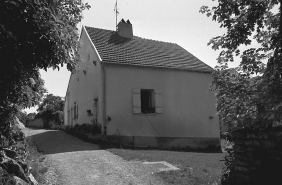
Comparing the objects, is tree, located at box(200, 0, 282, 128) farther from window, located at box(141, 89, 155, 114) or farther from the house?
window, located at box(141, 89, 155, 114)

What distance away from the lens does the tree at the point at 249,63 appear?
2615mm

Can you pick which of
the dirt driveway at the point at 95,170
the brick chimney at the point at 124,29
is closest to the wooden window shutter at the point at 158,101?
the brick chimney at the point at 124,29

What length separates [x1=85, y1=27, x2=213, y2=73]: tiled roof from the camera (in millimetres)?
13133

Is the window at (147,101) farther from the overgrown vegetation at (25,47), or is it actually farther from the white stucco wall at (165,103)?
the overgrown vegetation at (25,47)

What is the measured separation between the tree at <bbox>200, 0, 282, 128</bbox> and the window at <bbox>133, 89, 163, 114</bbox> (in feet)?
27.4

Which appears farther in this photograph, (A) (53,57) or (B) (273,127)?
(B) (273,127)

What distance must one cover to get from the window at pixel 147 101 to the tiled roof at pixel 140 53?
160 centimetres

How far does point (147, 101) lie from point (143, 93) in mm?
539

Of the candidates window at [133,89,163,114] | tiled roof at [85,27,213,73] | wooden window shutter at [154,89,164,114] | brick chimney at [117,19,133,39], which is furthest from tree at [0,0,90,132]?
brick chimney at [117,19,133,39]

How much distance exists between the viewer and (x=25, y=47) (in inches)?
141

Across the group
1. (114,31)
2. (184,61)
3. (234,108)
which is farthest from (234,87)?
(114,31)

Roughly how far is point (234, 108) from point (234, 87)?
40cm

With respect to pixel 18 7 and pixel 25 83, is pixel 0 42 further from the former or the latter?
pixel 25 83

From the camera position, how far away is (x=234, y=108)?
4.00 metres
